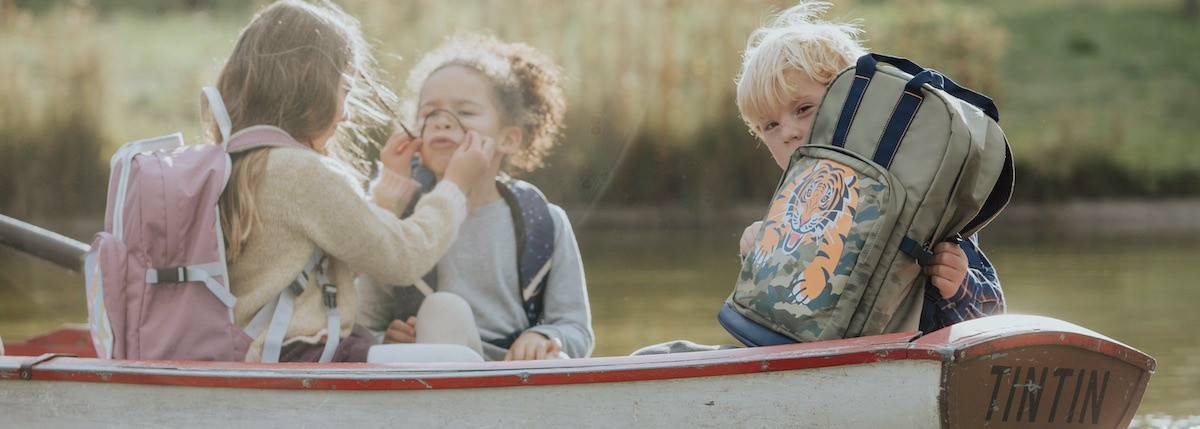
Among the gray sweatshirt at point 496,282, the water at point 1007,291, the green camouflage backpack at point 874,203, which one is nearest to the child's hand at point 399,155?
the gray sweatshirt at point 496,282

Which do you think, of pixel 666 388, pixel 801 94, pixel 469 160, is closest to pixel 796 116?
pixel 801 94

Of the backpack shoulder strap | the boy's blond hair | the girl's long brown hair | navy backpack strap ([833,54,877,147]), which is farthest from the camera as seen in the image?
the backpack shoulder strap

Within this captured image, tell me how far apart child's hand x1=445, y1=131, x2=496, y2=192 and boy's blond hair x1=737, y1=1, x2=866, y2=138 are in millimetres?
634

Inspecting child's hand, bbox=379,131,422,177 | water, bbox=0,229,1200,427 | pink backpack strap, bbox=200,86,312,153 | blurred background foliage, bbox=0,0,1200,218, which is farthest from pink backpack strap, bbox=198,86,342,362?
blurred background foliage, bbox=0,0,1200,218

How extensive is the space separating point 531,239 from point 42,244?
1.16 metres

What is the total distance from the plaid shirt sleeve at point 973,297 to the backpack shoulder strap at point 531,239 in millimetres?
989

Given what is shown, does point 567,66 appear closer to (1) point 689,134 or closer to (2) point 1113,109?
(1) point 689,134

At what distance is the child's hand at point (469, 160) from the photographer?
8.69 ft

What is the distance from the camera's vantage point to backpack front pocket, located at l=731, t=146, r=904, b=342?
1.90 meters

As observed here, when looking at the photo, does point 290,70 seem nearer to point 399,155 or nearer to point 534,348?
point 399,155

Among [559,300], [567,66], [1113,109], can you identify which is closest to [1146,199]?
[1113,109]

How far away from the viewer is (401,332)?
2744 millimetres

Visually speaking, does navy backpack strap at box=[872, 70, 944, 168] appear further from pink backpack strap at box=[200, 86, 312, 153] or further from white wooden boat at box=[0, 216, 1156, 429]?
pink backpack strap at box=[200, 86, 312, 153]

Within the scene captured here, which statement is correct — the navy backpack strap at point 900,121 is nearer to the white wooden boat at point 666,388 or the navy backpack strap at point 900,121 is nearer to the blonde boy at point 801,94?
the blonde boy at point 801,94
